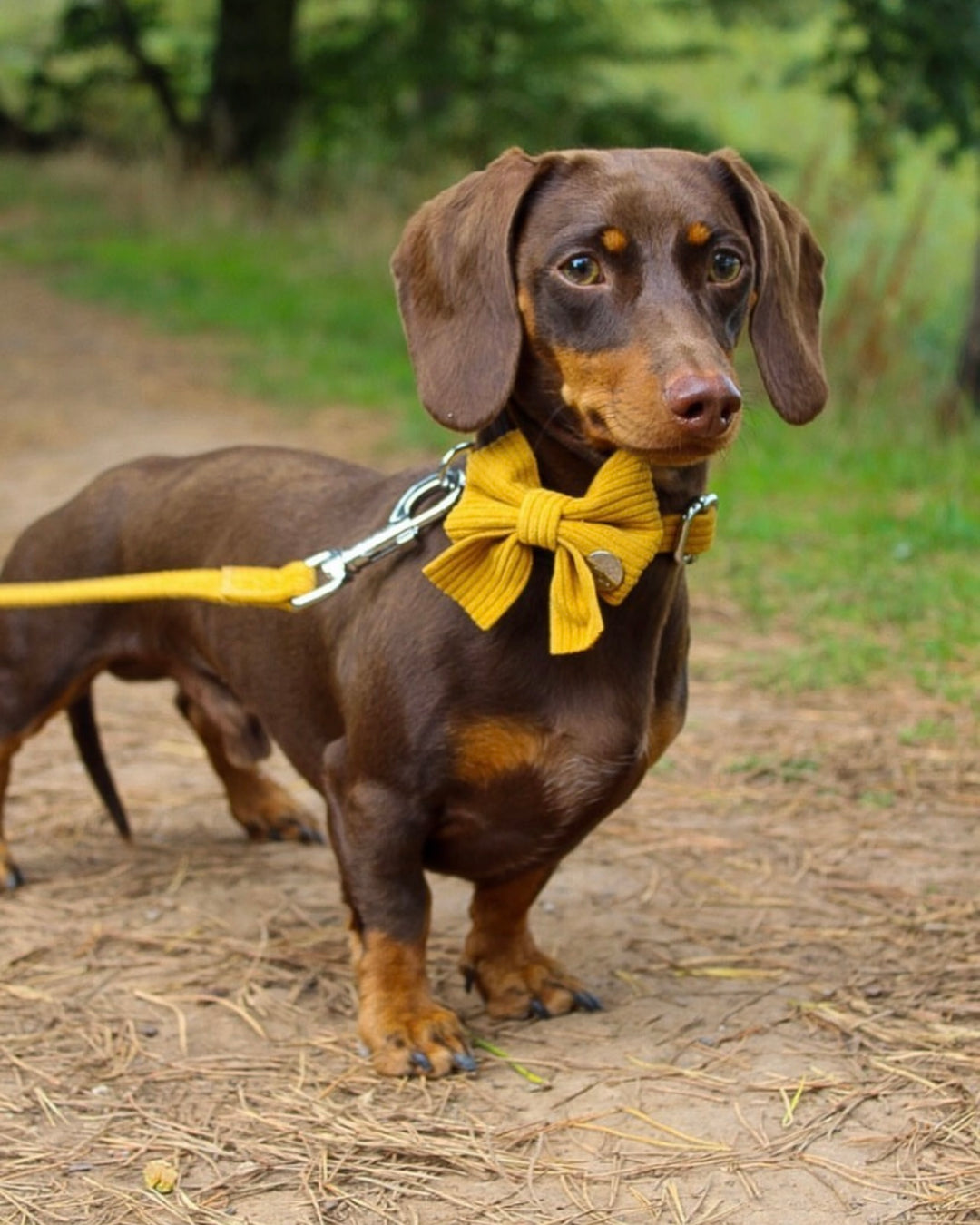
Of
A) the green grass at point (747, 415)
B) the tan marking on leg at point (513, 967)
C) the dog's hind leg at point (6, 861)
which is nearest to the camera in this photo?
the tan marking on leg at point (513, 967)

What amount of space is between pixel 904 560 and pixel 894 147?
3710mm

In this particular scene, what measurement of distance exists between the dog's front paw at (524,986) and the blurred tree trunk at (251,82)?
15.0 m

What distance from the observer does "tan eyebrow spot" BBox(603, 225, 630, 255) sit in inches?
112

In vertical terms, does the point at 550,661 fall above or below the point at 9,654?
above

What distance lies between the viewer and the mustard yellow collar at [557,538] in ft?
9.61

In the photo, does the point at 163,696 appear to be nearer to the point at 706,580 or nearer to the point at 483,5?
the point at 706,580

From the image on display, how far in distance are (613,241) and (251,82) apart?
15.4 m

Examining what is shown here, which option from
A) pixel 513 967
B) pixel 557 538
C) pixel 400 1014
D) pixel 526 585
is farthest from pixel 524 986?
pixel 557 538

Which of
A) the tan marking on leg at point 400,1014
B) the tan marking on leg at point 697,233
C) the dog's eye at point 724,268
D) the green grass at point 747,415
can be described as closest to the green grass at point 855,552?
the green grass at point 747,415

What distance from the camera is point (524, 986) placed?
349cm

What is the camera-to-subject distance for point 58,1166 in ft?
9.31

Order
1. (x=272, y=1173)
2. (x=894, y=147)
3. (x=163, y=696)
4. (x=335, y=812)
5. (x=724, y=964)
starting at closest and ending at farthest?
(x=272, y=1173), (x=335, y=812), (x=724, y=964), (x=163, y=696), (x=894, y=147)

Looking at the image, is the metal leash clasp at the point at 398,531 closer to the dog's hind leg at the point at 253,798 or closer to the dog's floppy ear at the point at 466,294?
the dog's floppy ear at the point at 466,294

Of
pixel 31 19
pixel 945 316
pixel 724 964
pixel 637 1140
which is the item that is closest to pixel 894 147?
pixel 945 316
